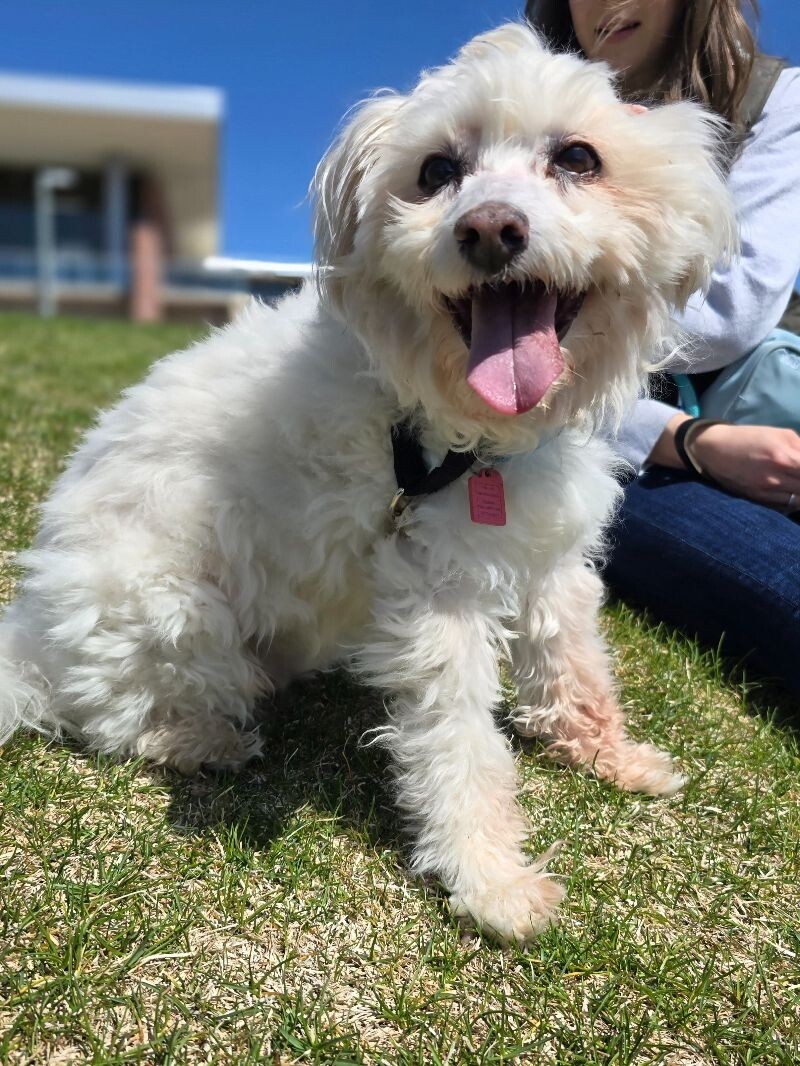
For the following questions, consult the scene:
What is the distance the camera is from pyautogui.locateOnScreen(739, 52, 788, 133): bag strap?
287cm

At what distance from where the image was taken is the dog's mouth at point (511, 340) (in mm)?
1811

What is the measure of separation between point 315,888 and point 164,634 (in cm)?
71

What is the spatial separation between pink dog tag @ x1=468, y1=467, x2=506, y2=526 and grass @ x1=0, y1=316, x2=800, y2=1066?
793 mm

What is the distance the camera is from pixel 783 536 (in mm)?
2779

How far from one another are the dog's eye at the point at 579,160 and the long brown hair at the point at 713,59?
1.10 metres

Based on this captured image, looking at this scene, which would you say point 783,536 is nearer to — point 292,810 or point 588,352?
point 588,352

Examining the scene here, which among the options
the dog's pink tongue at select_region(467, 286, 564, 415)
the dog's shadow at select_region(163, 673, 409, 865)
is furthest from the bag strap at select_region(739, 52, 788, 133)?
the dog's shadow at select_region(163, 673, 409, 865)

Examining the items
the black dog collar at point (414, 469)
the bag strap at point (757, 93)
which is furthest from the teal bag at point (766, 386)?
the black dog collar at point (414, 469)

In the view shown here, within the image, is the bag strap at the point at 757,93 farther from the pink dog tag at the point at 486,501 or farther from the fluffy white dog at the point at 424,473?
the pink dog tag at the point at 486,501

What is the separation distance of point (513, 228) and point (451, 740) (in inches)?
44.7

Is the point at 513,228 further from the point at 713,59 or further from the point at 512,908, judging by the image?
the point at 713,59

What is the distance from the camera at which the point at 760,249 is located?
2799 millimetres

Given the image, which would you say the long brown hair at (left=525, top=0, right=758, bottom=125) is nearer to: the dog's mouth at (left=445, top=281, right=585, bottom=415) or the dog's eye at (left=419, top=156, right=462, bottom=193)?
the dog's eye at (left=419, top=156, right=462, bottom=193)

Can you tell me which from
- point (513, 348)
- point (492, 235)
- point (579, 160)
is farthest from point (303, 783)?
point (579, 160)
